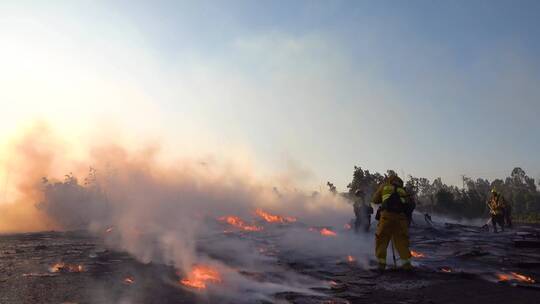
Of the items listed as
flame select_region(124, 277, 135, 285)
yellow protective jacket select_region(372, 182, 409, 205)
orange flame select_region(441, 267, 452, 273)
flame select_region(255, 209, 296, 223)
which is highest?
yellow protective jacket select_region(372, 182, 409, 205)

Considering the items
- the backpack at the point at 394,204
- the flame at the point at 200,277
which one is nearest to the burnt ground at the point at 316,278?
the flame at the point at 200,277

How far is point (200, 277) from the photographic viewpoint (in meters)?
7.46

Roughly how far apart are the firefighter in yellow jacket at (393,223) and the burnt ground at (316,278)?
502 millimetres

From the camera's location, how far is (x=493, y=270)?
871 centimetres

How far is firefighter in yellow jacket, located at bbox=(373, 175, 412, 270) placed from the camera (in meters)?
8.79

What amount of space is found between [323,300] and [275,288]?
1.12 metres

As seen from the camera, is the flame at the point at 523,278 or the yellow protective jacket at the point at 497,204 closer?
the flame at the point at 523,278

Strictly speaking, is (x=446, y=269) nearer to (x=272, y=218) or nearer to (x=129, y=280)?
(x=129, y=280)

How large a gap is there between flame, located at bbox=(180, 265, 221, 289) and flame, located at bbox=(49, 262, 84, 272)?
2595 millimetres

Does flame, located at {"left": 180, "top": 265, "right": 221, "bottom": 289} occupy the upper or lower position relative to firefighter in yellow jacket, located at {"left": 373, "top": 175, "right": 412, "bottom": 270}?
lower

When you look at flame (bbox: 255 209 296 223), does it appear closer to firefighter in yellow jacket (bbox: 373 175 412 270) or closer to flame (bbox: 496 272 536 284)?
firefighter in yellow jacket (bbox: 373 175 412 270)

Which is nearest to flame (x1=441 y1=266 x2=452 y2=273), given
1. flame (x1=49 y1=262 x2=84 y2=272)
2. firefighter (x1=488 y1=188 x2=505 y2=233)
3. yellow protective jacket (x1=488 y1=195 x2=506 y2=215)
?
flame (x1=49 y1=262 x2=84 y2=272)

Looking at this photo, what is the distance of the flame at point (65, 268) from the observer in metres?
8.71

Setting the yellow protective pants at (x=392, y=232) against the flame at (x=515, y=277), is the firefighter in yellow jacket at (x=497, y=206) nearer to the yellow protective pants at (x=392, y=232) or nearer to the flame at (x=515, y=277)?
the flame at (x=515, y=277)
